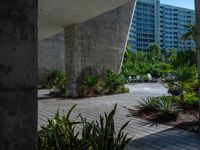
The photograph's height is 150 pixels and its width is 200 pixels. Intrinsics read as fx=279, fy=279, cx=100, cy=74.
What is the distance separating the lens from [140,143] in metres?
4.96

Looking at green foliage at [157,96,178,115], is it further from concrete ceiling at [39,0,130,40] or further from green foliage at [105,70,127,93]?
green foliage at [105,70,127,93]

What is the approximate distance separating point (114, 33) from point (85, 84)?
3676 millimetres

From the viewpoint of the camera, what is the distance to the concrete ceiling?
34.8ft

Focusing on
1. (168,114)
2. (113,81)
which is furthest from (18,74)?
(113,81)

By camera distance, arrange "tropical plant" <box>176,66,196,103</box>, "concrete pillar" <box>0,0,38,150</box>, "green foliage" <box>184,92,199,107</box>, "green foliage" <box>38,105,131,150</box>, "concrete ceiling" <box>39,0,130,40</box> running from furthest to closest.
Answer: "concrete ceiling" <box>39,0,130,40</box> → "tropical plant" <box>176,66,196,103</box> → "green foliage" <box>184,92,199,107</box> → "green foliage" <box>38,105,131,150</box> → "concrete pillar" <box>0,0,38,150</box>

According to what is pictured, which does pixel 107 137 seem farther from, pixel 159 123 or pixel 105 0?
pixel 105 0

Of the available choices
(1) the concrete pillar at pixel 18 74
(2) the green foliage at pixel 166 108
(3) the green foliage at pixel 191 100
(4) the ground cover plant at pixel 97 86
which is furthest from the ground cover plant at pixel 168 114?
(4) the ground cover plant at pixel 97 86

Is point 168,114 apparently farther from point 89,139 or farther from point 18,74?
point 18,74

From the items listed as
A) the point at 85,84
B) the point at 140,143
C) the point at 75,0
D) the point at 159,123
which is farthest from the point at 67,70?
the point at 140,143

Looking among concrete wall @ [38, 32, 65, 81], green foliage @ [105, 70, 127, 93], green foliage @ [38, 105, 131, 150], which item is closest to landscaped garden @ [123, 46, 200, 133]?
green foliage @ [38, 105, 131, 150]

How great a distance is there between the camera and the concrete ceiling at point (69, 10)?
34.8 ft

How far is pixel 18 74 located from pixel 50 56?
22365 millimetres

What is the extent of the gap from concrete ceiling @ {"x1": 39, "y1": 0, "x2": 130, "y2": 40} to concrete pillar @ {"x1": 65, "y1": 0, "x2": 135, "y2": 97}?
91cm

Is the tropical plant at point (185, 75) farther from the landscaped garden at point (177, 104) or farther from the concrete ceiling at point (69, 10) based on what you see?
the concrete ceiling at point (69, 10)
